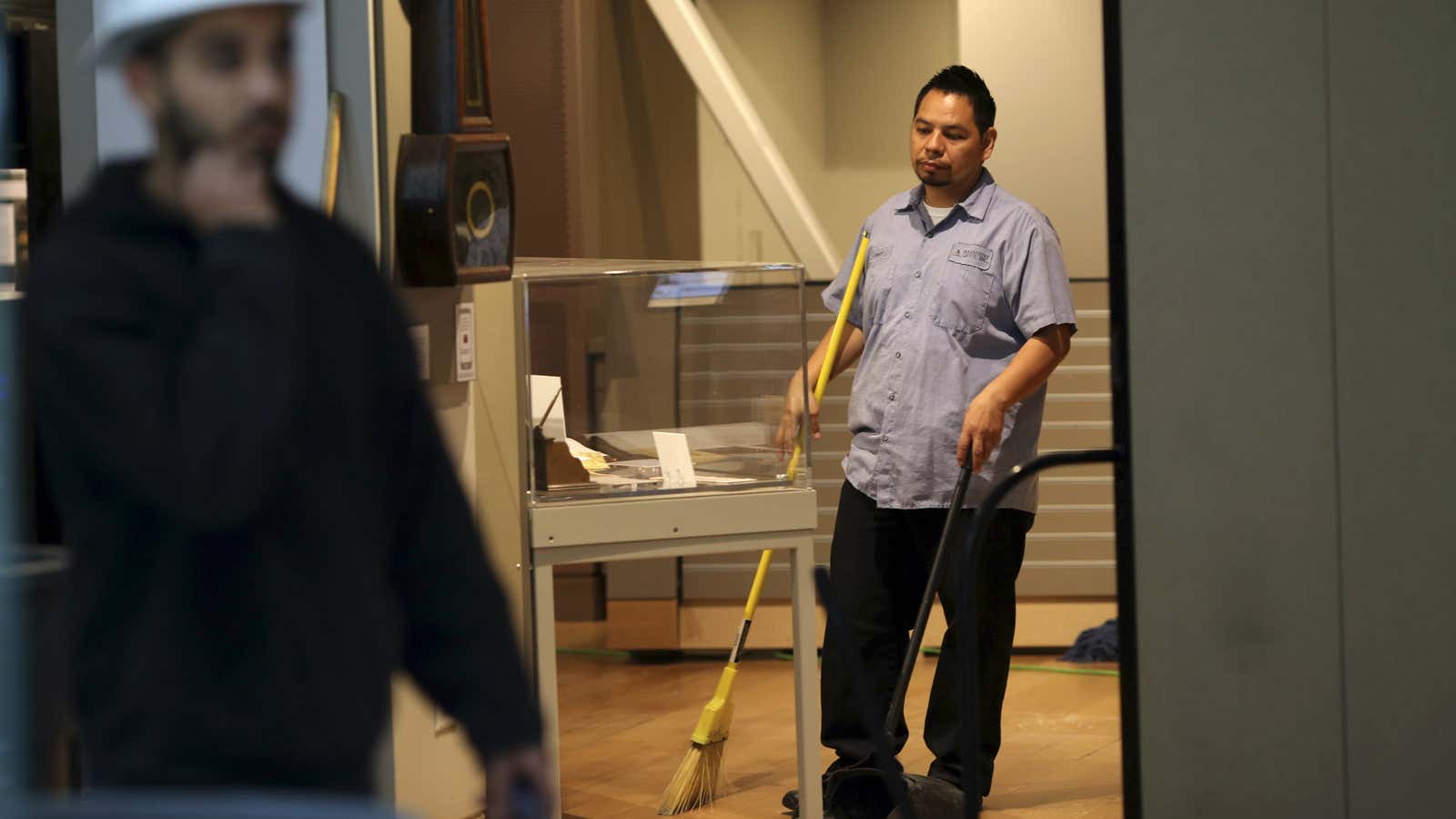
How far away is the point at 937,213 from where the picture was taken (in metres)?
3.78

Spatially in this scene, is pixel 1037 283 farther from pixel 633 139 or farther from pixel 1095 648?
pixel 633 139

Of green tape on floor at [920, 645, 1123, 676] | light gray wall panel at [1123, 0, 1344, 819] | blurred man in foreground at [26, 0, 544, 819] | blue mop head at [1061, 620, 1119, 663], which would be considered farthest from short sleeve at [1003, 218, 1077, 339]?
blurred man in foreground at [26, 0, 544, 819]

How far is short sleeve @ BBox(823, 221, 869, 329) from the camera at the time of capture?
393cm

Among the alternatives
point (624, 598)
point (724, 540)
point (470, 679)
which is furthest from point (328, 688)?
point (624, 598)

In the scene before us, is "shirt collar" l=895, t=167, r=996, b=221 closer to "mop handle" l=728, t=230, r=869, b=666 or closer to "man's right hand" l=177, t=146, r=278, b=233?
"mop handle" l=728, t=230, r=869, b=666

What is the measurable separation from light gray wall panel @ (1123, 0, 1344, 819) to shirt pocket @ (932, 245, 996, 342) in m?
1.25

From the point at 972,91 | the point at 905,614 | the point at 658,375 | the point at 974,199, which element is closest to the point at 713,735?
the point at 905,614

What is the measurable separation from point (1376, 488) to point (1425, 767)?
401 mm

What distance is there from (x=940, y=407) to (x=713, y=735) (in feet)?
3.04

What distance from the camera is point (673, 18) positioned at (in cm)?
567

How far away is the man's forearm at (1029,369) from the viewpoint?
3.51 m

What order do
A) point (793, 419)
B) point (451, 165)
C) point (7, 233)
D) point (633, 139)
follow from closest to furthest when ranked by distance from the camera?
point (7, 233) → point (451, 165) → point (793, 419) → point (633, 139)

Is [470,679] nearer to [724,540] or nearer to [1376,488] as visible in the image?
[1376,488]

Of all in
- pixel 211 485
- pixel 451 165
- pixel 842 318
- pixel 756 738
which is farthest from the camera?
pixel 756 738
